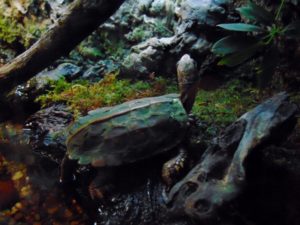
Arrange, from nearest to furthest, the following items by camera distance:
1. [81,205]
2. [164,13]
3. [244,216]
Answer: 1. [244,216]
2. [81,205]
3. [164,13]

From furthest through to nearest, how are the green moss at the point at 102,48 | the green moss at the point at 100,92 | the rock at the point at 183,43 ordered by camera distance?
the green moss at the point at 102,48, the rock at the point at 183,43, the green moss at the point at 100,92

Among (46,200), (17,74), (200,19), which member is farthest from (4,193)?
(200,19)

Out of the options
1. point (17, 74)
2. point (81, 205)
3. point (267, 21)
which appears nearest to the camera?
point (267, 21)

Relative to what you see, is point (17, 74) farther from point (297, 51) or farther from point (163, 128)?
point (297, 51)

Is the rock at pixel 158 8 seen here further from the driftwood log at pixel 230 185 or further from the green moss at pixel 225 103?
the driftwood log at pixel 230 185

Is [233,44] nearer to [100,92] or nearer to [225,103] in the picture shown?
[225,103]

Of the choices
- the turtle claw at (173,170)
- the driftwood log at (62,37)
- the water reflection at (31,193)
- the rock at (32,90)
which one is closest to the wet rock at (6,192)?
the water reflection at (31,193)

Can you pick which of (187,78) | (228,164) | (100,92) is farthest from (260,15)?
(100,92)
